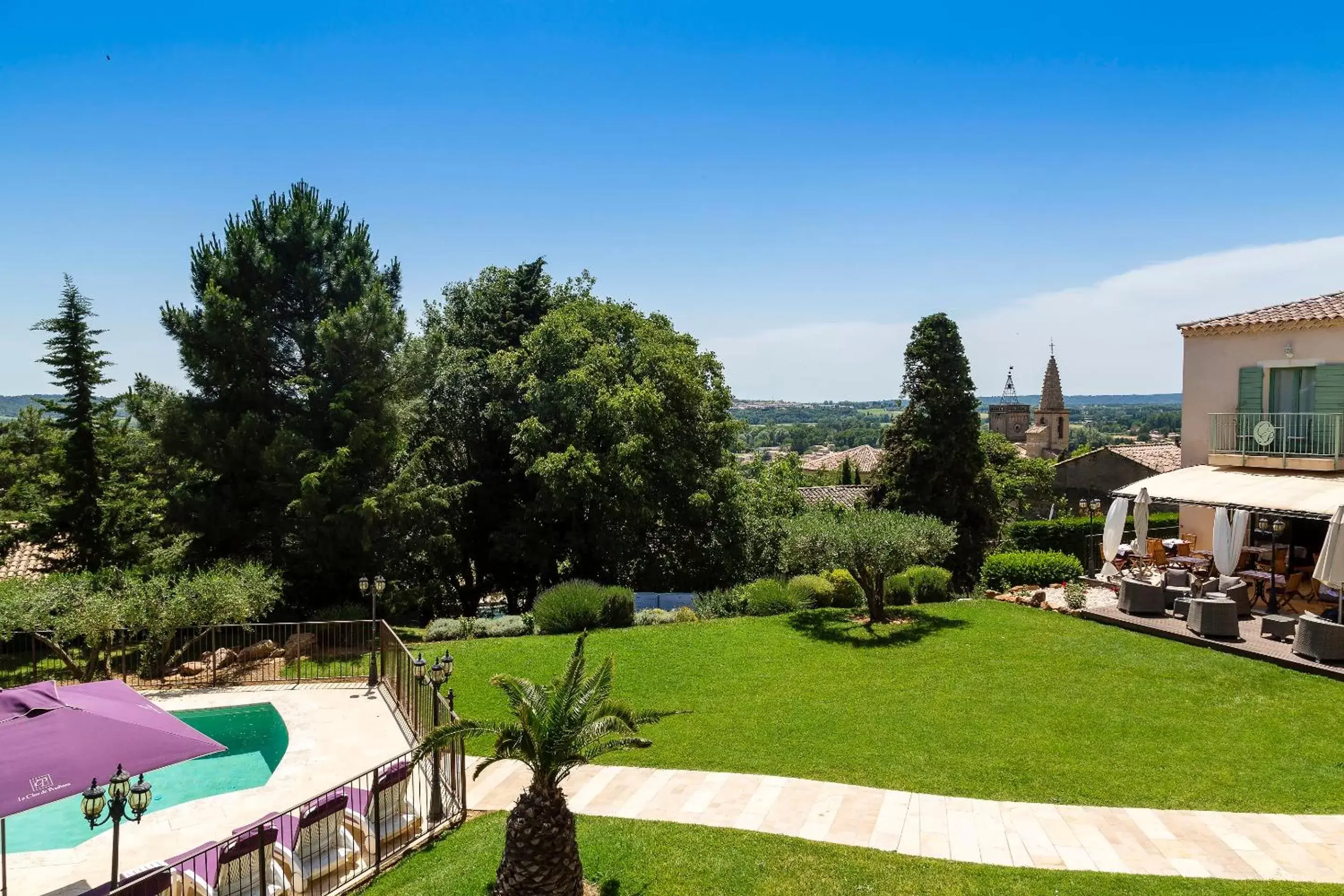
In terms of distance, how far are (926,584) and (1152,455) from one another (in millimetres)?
32549

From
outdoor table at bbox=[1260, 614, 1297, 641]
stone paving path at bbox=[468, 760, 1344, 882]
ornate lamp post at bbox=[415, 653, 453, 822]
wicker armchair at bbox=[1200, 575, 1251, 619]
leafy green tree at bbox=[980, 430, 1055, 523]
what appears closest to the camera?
stone paving path at bbox=[468, 760, 1344, 882]

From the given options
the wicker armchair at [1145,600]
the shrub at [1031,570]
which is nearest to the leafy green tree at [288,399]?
the shrub at [1031,570]

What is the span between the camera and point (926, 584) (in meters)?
23.3

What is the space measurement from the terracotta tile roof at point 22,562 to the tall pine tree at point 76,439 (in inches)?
68.1

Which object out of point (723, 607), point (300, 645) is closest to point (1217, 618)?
point (723, 607)

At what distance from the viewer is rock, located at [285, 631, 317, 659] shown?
20203 mm

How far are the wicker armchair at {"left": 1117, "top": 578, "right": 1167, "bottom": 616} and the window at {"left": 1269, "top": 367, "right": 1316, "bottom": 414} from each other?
6.32 m

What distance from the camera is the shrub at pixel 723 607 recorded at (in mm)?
23781

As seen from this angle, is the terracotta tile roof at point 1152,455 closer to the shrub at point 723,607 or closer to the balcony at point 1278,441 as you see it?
the balcony at point 1278,441

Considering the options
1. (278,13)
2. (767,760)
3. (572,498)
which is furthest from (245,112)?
(767,760)

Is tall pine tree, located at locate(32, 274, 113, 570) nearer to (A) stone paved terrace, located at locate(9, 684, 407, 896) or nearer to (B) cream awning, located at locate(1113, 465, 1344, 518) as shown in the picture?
(A) stone paved terrace, located at locate(9, 684, 407, 896)

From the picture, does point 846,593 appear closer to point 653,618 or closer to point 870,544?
point 870,544

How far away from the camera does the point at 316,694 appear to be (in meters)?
18.0

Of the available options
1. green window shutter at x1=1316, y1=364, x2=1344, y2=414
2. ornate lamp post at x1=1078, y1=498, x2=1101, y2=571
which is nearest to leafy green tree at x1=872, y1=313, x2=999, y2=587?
ornate lamp post at x1=1078, y1=498, x2=1101, y2=571
